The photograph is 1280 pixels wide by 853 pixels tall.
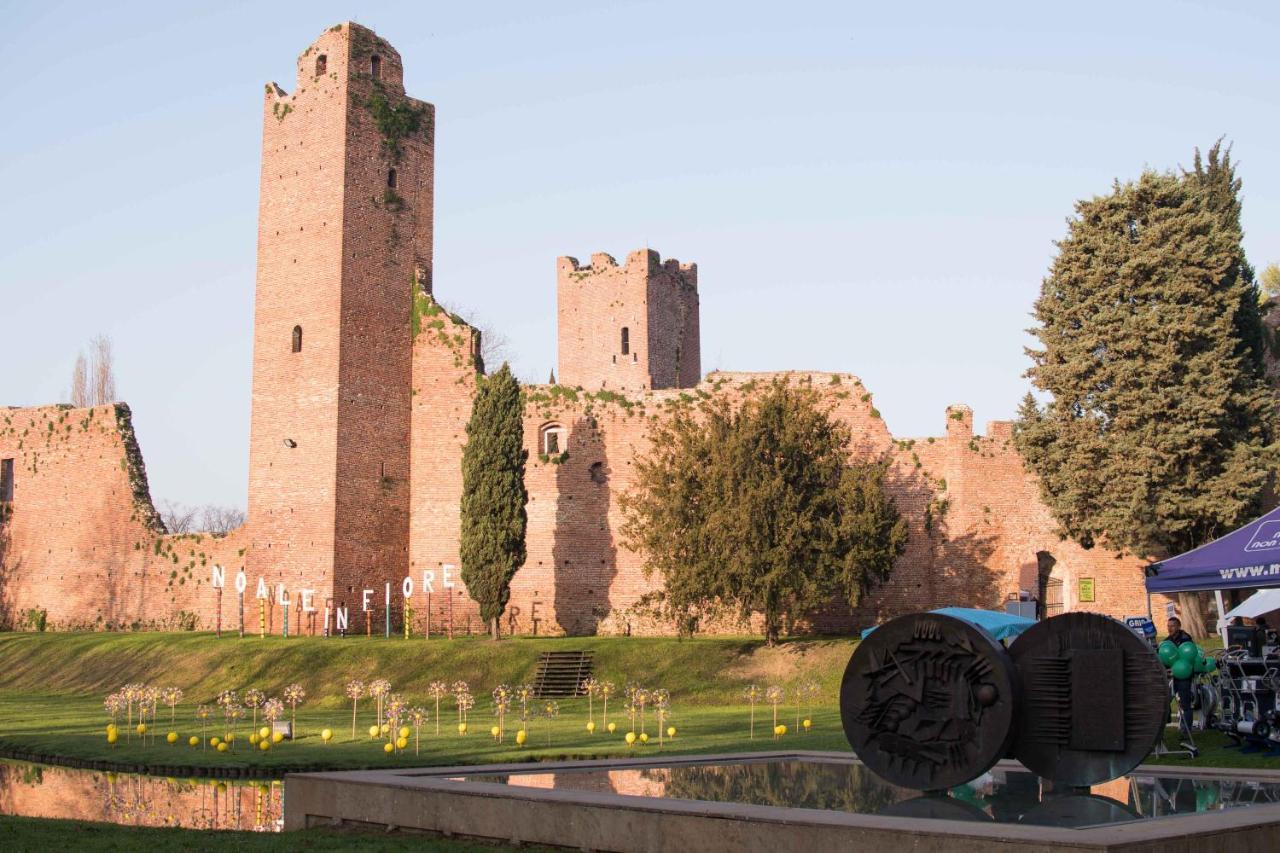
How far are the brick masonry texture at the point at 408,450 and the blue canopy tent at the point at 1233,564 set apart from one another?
52.6 feet

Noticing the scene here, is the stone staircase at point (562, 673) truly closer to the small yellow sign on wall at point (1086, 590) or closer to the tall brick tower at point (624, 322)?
the small yellow sign on wall at point (1086, 590)

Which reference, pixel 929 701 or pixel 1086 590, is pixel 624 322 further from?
pixel 929 701

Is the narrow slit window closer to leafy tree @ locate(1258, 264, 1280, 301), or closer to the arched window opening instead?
the arched window opening

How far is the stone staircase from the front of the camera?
32.0 m

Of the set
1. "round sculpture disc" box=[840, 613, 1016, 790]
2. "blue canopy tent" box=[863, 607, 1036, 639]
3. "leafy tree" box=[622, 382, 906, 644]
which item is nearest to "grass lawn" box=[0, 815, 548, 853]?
"round sculpture disc" box=[840, 613, 1016, 790]

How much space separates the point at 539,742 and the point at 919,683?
10345 mm

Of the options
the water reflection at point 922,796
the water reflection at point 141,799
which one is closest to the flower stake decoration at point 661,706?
the water reflection at point 141,799

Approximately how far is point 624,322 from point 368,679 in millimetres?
24912

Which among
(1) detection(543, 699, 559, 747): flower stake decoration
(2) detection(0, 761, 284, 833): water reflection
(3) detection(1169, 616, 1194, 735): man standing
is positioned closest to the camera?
(2) detection(0, 761, 284, 833): water reflection

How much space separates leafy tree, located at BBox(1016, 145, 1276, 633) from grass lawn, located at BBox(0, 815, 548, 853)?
72.3 feet

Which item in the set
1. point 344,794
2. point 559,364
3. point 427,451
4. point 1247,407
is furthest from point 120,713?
point 559,364

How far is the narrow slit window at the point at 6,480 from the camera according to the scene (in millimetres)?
48438

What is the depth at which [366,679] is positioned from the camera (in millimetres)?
32750

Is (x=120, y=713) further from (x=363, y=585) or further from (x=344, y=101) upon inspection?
(x=344, y=101)
